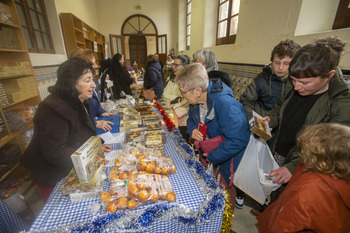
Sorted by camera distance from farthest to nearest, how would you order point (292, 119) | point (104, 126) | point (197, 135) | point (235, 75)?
point (235, 75), point (104, 126), point (197, 135), point (292, 119)

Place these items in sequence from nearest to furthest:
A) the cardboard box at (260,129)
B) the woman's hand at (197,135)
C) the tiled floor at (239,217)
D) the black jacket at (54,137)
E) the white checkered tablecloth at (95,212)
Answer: the white checkered tablecloth at (95,212), the black jacket at (54,137), the cardboard box at (260,129), the woman's hand at (197,135), the tiled floor at (239,217)

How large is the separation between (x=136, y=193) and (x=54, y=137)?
71 cm

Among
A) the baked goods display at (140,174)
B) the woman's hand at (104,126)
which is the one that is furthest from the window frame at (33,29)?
the baked goods display at (140,174)

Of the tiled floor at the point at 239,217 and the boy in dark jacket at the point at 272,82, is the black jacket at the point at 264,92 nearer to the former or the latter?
the boy in dark jacket at the point at 272,82

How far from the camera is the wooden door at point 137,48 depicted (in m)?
10.3

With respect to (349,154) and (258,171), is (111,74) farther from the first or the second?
(349,154)

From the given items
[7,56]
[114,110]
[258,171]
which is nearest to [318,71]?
[258,171]

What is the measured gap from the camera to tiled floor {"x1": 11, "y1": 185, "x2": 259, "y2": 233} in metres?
1.82

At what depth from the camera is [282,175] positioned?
4.15 ft

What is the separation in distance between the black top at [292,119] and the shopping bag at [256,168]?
170mm

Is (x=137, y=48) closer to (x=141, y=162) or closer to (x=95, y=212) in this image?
(x=141, y=162)

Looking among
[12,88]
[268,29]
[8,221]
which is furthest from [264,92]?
[12,88]

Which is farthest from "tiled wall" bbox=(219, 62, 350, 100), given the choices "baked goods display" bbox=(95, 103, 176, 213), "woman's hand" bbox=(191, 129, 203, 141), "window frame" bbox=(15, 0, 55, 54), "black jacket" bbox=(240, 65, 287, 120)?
"window frame" bbox=(15, 0, 55, 54)

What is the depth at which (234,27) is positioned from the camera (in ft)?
13.7
